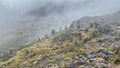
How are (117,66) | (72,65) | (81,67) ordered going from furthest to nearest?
1. (72,65)
2. (81,67)
3. (117,66)

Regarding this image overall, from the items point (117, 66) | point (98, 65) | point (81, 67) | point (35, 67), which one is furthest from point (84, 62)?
point (35, 67)

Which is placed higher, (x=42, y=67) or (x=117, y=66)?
(x=117, y=66)

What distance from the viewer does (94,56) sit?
472ft

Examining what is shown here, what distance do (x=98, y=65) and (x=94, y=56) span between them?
68.9 feet

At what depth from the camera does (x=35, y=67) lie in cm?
19575

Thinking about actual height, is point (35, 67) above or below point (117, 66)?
below

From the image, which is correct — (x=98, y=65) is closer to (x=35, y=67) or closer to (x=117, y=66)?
(x=117, y=66)

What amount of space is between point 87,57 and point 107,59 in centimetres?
1685

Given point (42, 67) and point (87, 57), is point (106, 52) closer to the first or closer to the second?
point (87, 57)

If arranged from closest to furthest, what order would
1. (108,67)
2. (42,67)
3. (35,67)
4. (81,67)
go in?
(108,67), (81,67), (42,67), (35,67)

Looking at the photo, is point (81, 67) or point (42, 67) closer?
point (81, 67)

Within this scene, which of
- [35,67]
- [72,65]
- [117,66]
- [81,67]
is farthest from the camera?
[35,67]

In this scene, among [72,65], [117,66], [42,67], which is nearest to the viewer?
[117,66]

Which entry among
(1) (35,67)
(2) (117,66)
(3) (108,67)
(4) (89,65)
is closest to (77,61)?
(4) (89,65)
